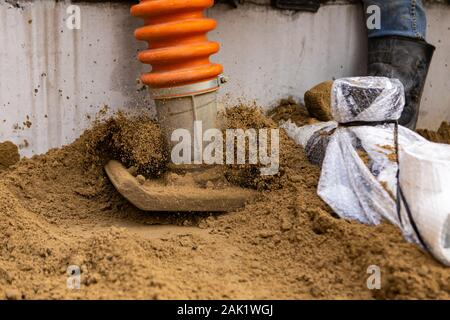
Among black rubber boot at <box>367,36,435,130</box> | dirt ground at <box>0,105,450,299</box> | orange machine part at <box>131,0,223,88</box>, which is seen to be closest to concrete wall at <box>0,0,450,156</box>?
dirt ground at <box>0,105,450,299</box>

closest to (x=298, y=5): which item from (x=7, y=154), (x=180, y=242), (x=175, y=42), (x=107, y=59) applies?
(x=175, y=42)

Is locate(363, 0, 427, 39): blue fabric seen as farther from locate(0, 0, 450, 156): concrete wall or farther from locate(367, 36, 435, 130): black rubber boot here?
locate(0, 0, 450, 156): concrete wall

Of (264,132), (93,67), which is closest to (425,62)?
(264,132)

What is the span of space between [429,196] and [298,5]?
5.66 ft

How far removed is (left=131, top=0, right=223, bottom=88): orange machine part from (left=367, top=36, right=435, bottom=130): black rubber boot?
109 centimetres

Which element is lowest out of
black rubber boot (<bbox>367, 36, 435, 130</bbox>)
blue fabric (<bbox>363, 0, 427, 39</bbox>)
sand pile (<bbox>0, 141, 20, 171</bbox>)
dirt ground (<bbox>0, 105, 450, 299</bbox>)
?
dirt ground (<bbox>0, 105, 450, 299</bbox>)

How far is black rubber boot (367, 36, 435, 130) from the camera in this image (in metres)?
3.49

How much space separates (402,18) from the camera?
3.49 m

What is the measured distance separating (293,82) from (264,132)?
2.49 ft

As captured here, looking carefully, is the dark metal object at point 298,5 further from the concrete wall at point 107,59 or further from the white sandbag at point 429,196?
the white sandbag at point 429,196

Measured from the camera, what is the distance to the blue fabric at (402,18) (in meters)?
3.50

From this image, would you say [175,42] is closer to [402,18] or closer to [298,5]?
[298,5]

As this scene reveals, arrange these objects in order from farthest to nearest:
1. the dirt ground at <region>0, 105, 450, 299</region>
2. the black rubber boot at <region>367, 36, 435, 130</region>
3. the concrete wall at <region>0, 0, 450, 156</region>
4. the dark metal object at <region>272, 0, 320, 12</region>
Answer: the dark metal object at <region>272, 0, 320, 12</region>
the black rubber boot at <region>367, 36, 435, 130</region>
the concrete wall at <region>0, 0, 450, 156</region>
the dirt ground at <region>0, 105, 450, 299</region>

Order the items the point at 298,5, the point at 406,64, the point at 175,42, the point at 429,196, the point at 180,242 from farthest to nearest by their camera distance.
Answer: the point at 298,5
the point at 406,64
the point at 175,42
the point at 180,242
the point at 429,196
